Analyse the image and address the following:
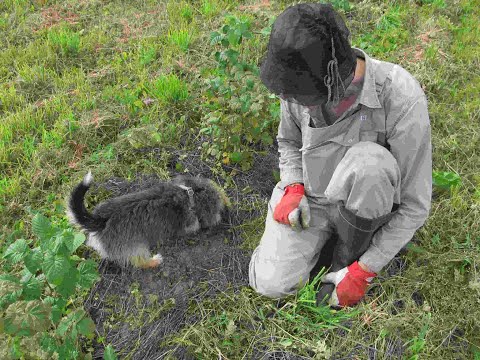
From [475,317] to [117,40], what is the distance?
4391 mm

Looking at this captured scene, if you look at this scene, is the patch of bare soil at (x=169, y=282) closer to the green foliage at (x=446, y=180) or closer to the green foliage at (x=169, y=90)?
the green foliage at (x=169, y=90)

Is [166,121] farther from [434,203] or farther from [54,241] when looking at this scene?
[434,203]

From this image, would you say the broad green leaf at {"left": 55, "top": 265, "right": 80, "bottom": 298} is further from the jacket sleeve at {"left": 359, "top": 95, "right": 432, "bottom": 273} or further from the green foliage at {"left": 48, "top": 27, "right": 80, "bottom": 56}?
the green foliage at {"left": 48, "top": 27, "right": 80, "bottom": 56}

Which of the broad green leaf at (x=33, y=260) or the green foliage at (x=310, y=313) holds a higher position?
the broad green leaf at (x=33, y=260)

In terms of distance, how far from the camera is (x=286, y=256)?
293cm

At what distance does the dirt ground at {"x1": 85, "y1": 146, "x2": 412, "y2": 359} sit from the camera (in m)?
2.68

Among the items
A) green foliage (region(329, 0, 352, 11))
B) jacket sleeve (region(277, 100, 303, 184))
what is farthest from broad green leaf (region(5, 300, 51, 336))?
green foliage (region(329, 0, 352, 11))

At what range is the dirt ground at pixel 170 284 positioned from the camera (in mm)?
2676

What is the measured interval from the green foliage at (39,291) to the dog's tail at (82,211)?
30 centimetres

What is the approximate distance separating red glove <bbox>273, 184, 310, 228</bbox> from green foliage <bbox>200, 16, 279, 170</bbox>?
74 cm

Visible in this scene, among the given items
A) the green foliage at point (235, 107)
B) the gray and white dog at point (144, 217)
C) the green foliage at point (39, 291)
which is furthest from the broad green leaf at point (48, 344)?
the green foliage at point (235, 107)

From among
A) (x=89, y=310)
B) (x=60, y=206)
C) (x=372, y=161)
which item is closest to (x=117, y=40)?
(x=60, y=206)

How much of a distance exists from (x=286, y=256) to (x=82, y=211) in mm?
1320

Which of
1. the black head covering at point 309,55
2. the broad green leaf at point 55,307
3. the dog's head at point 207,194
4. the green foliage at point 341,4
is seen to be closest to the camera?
the black head covering at point 309,55
